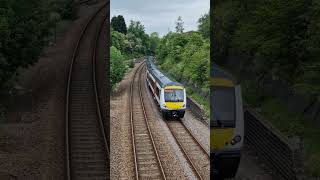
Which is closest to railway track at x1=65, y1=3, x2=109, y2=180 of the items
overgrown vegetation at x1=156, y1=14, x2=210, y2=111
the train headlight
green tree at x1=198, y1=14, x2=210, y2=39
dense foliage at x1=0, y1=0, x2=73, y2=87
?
dense foliage at x1=0, y1=0, x2=73, y2=87

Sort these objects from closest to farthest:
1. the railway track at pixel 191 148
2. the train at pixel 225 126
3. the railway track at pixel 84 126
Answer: the train at pixel 225 126, the railway track at pixel 84 126, the railway track at pixel 191 148

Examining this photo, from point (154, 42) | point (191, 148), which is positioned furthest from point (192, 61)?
point (154, 42)

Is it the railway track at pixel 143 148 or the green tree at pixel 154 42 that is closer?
the railway track at pixel 143 148

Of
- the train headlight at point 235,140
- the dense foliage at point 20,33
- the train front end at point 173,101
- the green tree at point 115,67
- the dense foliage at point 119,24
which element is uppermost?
the dense foliage at point 119,24

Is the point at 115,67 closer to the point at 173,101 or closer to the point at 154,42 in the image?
the point at 173,101

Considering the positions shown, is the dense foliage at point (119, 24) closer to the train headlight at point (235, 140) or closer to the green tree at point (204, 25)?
the green tree at point (204, 25)

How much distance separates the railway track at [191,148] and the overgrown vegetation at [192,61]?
3.22 metres

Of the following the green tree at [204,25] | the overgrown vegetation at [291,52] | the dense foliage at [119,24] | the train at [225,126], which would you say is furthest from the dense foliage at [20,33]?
the dense foliage at [119,24]

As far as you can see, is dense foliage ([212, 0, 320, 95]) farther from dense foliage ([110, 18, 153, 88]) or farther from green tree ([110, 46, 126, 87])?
dense foliage ([110, 18, 153, 88])

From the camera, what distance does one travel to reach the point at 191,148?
714 inches

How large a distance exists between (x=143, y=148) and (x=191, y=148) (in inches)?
76.4

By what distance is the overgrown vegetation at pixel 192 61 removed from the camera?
99.3 feet

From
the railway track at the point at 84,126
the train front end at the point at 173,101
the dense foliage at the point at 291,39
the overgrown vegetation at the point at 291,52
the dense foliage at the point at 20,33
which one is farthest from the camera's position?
the train front end at the point at 173,101

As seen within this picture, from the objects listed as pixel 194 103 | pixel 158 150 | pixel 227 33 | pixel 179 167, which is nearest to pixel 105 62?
pixel 194 103
